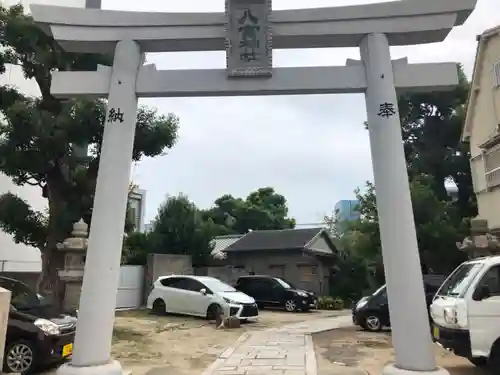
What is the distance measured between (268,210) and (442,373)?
37.0m

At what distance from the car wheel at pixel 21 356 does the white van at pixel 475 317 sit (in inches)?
249

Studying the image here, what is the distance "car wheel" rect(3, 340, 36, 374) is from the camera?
7.14m

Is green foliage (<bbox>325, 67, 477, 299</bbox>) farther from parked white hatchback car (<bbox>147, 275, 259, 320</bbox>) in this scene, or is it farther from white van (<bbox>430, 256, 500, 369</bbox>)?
white van (<bbox>430, 256, 500, 369</bbox>)

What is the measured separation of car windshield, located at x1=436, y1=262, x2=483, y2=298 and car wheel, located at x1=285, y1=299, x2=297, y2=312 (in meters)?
12.2

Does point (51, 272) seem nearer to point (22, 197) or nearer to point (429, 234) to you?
point (22, 197)

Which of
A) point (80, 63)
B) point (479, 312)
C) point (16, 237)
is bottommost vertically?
point (479, 312)

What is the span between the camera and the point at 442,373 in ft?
18.1

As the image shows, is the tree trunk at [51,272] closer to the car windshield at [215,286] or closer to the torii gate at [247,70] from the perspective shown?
the car windshield at [215,286]

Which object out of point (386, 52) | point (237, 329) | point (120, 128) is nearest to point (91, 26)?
point (120, 128)

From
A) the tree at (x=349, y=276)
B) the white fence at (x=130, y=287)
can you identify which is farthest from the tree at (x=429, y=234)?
the white fence at (x=130, y=287)

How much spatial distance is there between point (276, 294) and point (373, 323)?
7568 mm

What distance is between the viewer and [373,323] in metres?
13.0

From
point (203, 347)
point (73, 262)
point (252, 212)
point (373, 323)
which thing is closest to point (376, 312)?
point (373, 323)

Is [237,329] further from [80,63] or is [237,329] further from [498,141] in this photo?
[498,141]
